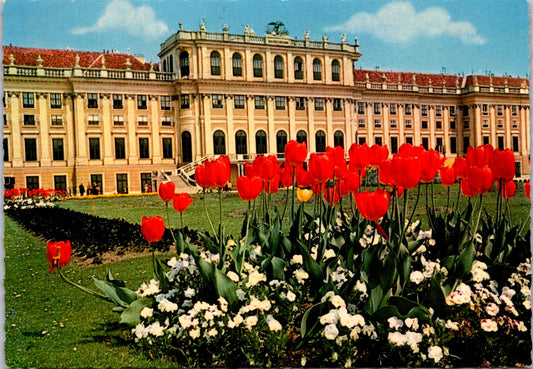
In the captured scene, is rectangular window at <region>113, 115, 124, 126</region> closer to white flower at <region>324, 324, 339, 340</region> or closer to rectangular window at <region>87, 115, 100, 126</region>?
rectangular window at <region>87, 115, 100, 126</region>

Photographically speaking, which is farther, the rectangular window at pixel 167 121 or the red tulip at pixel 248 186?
the rectangular window at pixel 167 121

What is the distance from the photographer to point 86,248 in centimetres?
682

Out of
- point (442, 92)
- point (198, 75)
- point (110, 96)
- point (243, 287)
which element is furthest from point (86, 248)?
point (110, 96)

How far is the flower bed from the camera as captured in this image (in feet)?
10.9

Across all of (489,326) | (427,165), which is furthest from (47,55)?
(489,326)

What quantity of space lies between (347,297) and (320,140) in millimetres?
16506

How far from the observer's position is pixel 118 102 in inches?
1024

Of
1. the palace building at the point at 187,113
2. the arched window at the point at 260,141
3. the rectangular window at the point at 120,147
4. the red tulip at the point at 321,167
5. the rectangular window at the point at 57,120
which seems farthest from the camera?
the rectangular window at the point at 120,147

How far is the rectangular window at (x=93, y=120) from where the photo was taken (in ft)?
81.8

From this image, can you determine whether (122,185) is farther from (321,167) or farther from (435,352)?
(435,352)

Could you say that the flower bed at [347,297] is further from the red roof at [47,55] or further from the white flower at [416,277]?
the red roof at [47,55]

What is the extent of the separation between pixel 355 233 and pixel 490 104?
635 cm

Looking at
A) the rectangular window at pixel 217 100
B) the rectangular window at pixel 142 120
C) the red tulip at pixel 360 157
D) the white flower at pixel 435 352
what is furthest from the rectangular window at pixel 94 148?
the white flower at pixel 435 352

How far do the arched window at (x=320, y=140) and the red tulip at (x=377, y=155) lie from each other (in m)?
14.5
